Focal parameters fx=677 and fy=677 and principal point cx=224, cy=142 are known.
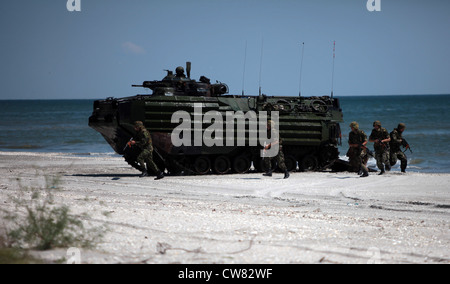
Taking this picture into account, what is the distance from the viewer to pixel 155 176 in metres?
18.0

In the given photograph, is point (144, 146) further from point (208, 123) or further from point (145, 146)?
point (208, 123)

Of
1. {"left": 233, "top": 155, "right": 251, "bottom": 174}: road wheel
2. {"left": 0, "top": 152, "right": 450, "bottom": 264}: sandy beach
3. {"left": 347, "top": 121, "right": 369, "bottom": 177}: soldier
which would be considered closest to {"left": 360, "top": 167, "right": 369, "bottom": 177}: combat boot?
{"left": 347, "top": 121, "right": 369, "bottom": 177}: soldier

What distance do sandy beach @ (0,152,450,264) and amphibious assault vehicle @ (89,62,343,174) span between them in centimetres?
160

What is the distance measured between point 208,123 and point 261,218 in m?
8.98

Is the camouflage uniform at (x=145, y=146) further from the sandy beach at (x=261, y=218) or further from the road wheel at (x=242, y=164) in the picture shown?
the road wheel at (x=242, y=164)

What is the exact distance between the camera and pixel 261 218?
967 centimetres

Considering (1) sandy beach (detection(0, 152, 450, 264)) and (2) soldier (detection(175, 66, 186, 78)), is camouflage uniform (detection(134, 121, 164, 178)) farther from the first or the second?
(2) soldier (detection(175, 66, 186, 78))

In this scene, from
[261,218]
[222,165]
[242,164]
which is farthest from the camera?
[242,164]

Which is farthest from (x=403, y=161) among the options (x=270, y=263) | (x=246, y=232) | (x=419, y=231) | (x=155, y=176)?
(x=270, y=263)

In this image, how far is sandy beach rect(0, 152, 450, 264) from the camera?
7.14 metres

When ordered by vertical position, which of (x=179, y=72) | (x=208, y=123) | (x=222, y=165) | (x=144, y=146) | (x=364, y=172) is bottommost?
(x=222, y=165)

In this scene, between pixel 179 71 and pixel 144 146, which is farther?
pixel 179 71

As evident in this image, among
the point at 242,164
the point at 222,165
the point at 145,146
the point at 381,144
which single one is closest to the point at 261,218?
the point at 145,146
